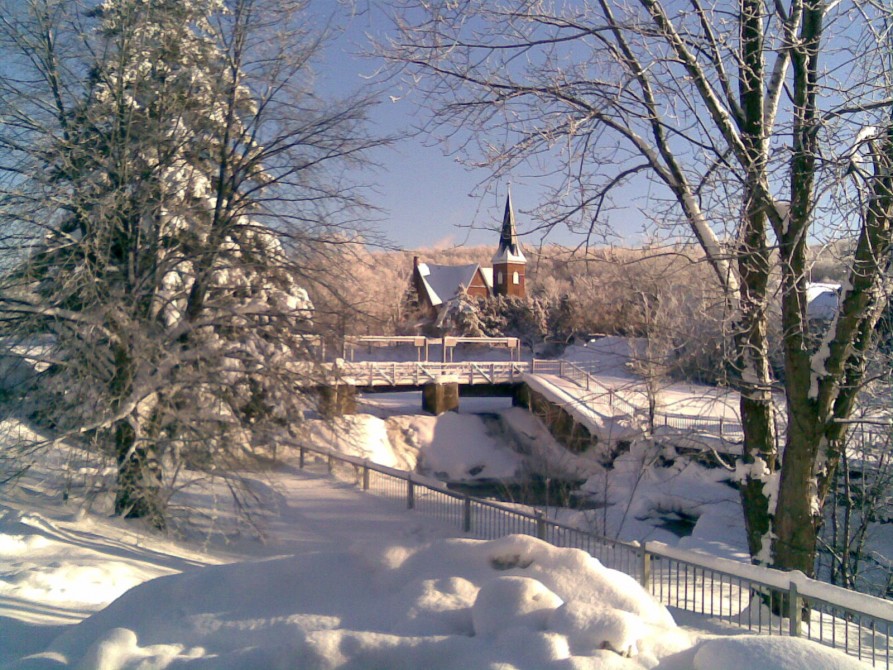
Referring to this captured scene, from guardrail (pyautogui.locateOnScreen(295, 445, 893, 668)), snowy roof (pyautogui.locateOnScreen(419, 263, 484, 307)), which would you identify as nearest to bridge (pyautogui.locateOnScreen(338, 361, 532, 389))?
guardrail (pyautogui.locateOnScreen(295, 445, 893, 668))

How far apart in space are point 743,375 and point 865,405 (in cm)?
249

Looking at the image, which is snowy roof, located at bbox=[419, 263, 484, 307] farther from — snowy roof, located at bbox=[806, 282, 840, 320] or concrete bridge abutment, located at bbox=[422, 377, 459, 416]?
snowy roof, located at bbox=[806, 282, 840, 320]

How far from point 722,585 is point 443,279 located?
63350 mm

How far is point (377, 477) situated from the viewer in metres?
16.0

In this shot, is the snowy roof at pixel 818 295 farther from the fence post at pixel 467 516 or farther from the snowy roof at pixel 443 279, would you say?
the snowy roof at pixel 443 279

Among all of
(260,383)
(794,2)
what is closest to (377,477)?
(260,383)

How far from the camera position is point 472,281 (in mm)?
67188

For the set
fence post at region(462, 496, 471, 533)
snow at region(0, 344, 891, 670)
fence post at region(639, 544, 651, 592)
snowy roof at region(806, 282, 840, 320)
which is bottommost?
fence post at region(462, 496, 471, 533)

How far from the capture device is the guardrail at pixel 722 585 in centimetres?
564

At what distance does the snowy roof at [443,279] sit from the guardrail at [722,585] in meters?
51.3

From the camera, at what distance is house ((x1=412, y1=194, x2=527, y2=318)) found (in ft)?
208

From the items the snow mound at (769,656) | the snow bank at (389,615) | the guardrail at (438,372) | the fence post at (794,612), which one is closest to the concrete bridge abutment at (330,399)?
the snow bank at (389,615)

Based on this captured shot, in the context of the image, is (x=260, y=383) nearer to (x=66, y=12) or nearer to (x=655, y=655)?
(x=66, y=12)

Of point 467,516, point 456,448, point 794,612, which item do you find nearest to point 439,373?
point 456,448
